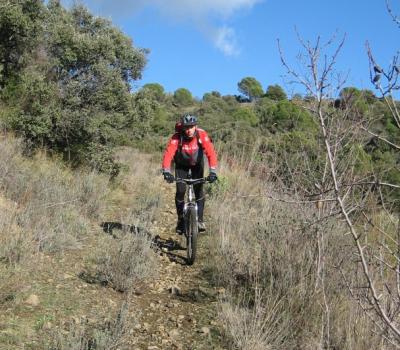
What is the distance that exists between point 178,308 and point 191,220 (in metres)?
1.70

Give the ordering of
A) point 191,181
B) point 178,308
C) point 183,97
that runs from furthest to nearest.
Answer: point 183,97 < point 191,181 < point 178,308

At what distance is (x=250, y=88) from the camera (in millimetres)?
47906

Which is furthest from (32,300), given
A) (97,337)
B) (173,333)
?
(173,333)

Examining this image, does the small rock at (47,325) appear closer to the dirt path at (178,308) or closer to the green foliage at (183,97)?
the dirt path at (178,308)

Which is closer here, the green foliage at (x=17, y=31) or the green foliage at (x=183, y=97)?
the green foliage at (x=17, y=31)

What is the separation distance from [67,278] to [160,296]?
1005 mm

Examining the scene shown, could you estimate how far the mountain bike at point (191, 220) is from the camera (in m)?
6.33

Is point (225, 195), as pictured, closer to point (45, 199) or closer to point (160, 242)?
point (160, 242)

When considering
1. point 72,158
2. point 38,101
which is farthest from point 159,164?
point 38,101

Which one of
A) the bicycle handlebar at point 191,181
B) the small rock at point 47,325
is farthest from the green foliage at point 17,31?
the small rock at point 47,325

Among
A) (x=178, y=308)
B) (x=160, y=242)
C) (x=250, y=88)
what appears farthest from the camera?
(x=250, y=88)

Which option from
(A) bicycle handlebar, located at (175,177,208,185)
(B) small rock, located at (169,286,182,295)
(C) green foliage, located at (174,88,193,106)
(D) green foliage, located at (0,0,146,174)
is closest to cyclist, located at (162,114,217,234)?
(A) bicycle handlebar, located at (175,177,208,185)

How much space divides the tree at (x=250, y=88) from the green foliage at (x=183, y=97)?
19.2 feet

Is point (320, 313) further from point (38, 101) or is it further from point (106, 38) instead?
point (106, 38)
